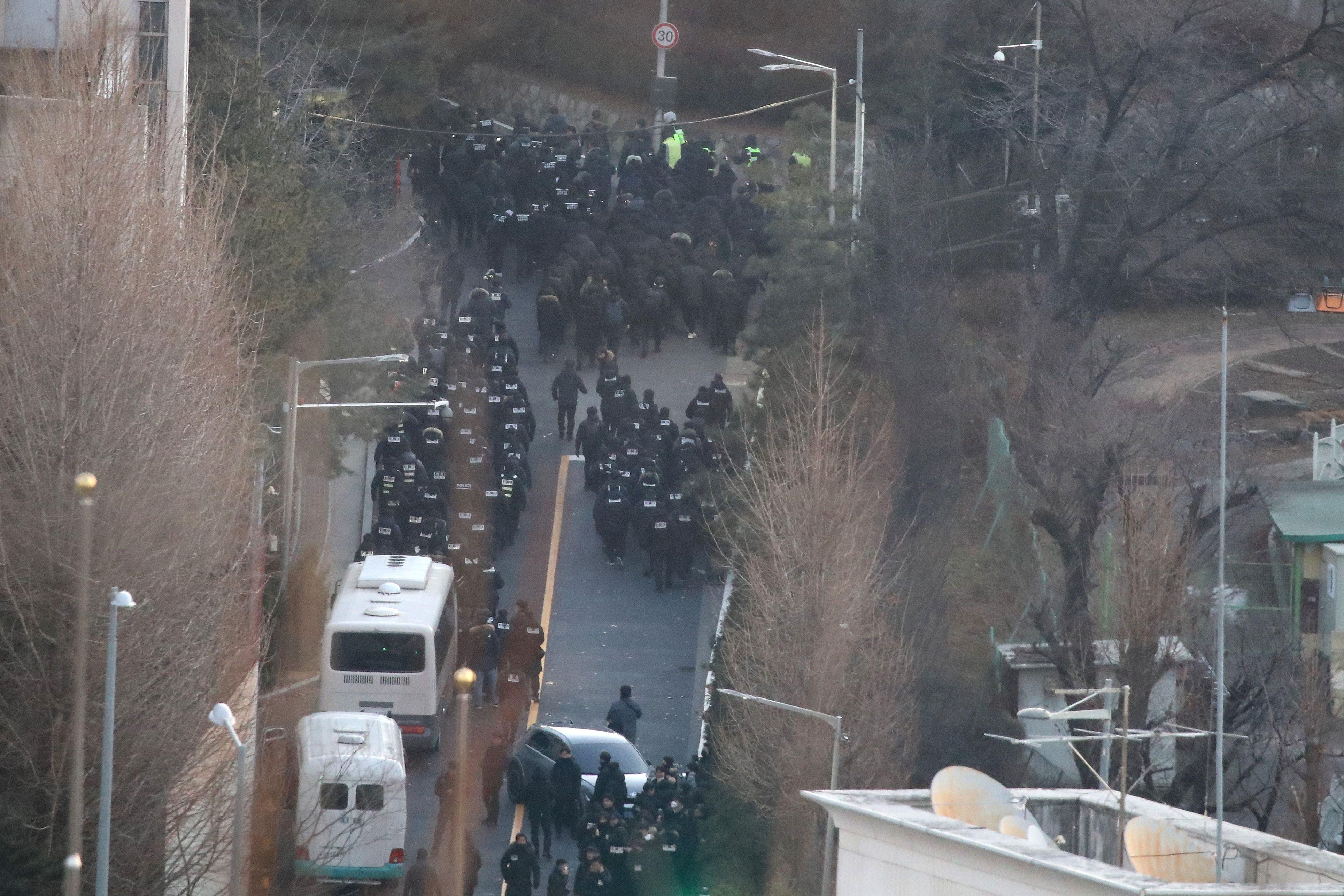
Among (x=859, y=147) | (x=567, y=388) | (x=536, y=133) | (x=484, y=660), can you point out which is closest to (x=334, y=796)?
(x=484, y=660)

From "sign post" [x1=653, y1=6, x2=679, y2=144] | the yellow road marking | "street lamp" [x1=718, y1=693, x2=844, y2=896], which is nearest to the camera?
"street lamp" [x1=718, y1=693, x2=844, y2=896]

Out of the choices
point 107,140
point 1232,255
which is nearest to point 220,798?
point 107,140

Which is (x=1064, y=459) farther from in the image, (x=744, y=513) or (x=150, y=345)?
(x=150, y=345)

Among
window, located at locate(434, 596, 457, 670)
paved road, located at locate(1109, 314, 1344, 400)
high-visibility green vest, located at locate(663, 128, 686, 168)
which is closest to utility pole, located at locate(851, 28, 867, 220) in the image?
paved road, located at locate(1109, 314, 1344, 400)

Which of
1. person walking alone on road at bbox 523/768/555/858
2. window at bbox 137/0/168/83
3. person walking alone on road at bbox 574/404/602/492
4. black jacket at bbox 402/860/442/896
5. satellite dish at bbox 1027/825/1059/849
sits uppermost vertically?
window at bbox 137/0/168/83

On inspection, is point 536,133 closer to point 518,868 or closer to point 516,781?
point 516,781

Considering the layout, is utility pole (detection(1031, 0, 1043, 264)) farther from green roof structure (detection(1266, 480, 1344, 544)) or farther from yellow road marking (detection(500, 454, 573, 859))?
yellow road marking (detection(500, 454, 573, 859))
